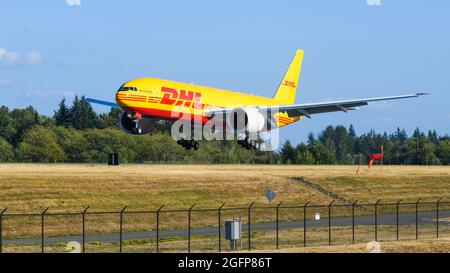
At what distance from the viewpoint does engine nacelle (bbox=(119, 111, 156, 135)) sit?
71125 millimetres

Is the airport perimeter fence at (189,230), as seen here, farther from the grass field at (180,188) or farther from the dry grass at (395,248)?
the grass field at (180,188)

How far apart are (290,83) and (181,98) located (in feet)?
98.0

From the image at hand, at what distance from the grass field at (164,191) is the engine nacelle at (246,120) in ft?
19.5

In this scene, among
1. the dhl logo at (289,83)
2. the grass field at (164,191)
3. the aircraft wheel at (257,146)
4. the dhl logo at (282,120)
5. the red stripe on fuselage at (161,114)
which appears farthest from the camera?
the dhl logo at (289,83)

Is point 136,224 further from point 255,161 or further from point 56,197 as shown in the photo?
point 255,161

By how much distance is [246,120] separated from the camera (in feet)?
252

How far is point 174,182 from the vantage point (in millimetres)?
81250

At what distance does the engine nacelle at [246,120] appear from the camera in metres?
76.5

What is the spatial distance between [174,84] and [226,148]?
8348 centimetres

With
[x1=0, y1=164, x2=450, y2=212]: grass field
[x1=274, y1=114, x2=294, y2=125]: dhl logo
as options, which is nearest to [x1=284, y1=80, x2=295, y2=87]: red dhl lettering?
[x1=0, y1=164, x2=450, y2=212]: grass field

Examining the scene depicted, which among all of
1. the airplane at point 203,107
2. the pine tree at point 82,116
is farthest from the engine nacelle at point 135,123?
the pine tree at point 82,116

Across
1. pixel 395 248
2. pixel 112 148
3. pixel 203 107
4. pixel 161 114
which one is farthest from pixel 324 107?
pixel 112 148

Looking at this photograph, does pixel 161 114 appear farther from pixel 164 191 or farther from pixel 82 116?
pixel 82 116

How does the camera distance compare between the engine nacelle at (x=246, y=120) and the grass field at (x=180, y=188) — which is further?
the engine nacelle at (x=246, y=120)
